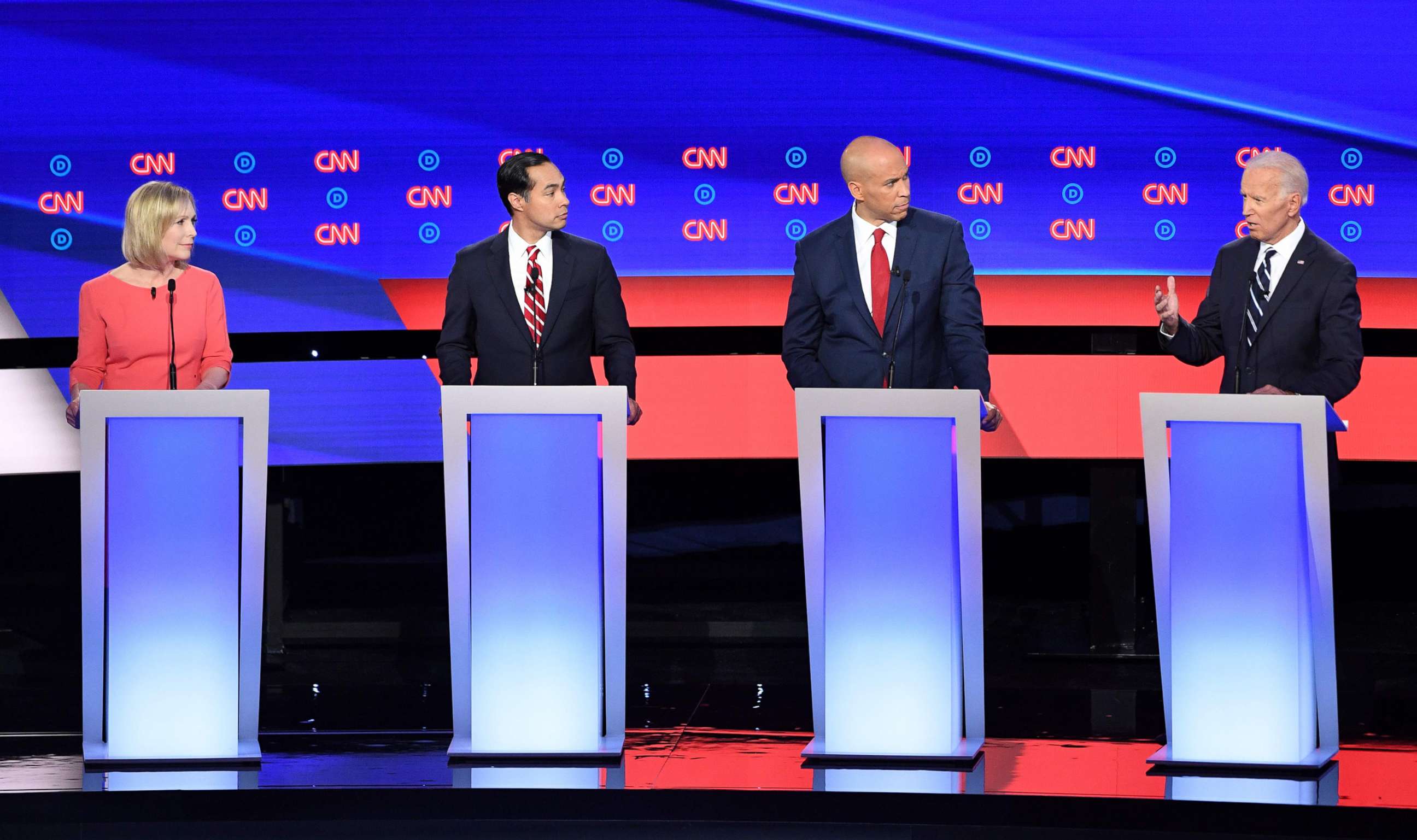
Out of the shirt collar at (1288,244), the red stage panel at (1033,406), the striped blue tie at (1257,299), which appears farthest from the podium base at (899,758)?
the red stage panel at (1033,406)

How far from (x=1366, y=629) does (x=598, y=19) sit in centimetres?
297

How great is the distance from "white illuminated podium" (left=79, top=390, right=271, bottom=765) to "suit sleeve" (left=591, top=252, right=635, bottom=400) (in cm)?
90

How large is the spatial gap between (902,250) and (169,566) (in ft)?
5.31

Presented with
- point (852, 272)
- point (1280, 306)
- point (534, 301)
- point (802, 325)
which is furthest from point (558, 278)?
point (1280, 306)

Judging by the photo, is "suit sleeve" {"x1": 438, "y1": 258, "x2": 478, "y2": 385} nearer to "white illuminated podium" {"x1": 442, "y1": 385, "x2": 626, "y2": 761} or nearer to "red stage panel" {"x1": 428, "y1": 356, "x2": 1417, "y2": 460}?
"white illuminated podium" {"x1": 442, "y1": 385, "x2": 626, "y2": 761}

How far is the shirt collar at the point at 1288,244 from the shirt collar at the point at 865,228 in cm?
81

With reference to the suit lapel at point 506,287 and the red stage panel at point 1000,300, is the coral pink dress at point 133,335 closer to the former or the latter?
the suit lapel at point 506,287

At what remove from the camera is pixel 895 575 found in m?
2.86

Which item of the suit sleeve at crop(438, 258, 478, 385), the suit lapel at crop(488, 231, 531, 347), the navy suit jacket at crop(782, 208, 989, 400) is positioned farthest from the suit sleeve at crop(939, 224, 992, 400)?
the suit sleeve at crop(438, 258, 478, 385)

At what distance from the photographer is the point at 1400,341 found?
457 centimetres

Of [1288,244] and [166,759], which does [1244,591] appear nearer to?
[1288,244]

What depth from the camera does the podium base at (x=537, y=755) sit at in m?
2.93

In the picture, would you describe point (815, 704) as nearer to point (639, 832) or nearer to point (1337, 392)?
point (639, 832)

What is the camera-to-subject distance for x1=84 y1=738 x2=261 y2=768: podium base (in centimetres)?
292
